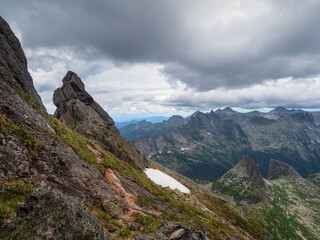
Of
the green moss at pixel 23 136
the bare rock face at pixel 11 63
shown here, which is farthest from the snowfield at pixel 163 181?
the green moss at pixel 23 136

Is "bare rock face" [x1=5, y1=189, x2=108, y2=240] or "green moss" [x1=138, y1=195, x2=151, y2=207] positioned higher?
"bare rock face" [x1=5, y1=189, x2=108, y2=240]

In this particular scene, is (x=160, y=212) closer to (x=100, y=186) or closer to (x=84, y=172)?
(x=100, y=186)

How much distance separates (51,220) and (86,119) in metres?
55.2

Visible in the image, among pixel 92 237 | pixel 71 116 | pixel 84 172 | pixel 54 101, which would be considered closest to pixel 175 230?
pixel 92 237

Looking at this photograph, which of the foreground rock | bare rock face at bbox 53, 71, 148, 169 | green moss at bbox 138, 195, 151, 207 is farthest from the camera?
bare rock face at bbox 53, 71, 148, 169

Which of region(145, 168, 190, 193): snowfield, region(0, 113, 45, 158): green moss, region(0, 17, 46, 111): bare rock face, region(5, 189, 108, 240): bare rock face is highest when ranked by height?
region(0, 17, 46, 111): bare rock face

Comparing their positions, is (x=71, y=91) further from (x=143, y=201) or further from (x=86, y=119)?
(x=143, y=201)

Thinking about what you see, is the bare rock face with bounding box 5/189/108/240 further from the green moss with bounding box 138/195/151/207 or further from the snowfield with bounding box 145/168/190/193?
the snowfield with bounding box 145/168/190/193

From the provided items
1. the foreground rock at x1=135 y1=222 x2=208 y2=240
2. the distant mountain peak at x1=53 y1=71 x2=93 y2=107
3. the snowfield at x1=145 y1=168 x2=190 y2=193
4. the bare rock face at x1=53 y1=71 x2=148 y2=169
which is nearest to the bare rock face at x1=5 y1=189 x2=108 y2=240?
the foreground rock at x1=135 y1=222 x2=208 y2=240

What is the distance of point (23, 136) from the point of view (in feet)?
53.9

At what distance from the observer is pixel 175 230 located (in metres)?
14.0

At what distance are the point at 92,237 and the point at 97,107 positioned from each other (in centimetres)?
8330

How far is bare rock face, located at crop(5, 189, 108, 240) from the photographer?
25.6 feet

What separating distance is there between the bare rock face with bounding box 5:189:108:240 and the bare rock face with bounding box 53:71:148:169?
41.2 meters
